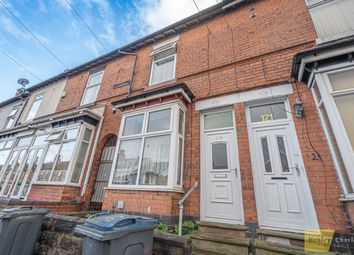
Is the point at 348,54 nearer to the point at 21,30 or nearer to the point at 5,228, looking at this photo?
the point at 5,228

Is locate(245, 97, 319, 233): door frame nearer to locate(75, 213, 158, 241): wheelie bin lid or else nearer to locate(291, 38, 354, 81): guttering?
locate(291, 38, 354, 81): guttering

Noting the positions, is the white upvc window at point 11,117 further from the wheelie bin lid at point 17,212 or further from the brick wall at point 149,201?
the wheelie bin lid at point 17,212

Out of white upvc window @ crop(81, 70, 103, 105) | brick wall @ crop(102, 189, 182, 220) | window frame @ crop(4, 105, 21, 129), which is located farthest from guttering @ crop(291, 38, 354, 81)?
window frame @ crop(4, 105, 21, 129)

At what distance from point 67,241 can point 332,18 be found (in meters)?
8.05

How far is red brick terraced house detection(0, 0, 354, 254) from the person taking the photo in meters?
3.44

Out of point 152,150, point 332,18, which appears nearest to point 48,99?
point 152,150

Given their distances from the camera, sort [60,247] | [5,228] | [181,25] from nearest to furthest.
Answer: [5,228] < [60,247] < [181,25]

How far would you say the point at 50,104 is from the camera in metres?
10.0

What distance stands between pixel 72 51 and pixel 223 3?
7384 mm

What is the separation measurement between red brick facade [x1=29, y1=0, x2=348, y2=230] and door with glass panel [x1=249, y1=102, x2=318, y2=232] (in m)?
0.16

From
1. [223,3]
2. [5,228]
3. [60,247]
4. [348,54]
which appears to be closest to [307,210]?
[348,54]

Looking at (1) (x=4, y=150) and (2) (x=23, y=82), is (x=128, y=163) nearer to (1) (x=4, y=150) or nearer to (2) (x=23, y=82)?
(1) (x=4, y=150)

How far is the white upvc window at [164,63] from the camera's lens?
6.88m

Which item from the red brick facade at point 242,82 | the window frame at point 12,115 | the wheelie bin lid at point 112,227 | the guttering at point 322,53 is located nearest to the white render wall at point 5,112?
the window frame at point 12,115
